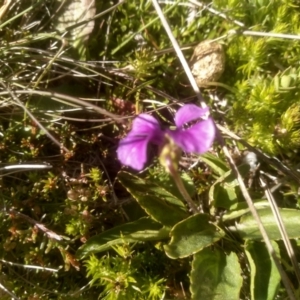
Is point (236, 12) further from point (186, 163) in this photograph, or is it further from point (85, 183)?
point (85, 183)

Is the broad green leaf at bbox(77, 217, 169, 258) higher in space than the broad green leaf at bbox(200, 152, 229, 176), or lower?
lower

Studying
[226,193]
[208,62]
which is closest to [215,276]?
[226,193]

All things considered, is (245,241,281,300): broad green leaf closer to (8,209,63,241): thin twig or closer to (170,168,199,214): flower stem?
(170,168,199,214): flower stem

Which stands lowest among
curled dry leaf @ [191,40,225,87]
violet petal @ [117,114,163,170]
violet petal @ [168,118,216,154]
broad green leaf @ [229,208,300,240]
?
broad green leaf @ [229,208,300,240]

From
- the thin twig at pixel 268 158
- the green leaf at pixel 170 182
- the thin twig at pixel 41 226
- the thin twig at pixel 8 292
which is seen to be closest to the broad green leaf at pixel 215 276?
the green leaf at pixel 170 182

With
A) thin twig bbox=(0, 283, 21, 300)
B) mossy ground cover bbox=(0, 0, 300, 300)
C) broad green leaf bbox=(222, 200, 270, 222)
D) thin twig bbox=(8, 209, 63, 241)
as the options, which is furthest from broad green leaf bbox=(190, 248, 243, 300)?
thin twig bbox=(0, 283, 21, 300)

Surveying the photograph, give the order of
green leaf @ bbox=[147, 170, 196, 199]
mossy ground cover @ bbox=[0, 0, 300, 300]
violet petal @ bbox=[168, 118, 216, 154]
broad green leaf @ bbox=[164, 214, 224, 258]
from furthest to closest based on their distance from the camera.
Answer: green leaf @ bbox=[147, 170, 196, 199], mossy ground cover @ bbox=[0, 0, 300, 300], broad green leaf @ bbox=[164, 214, 224, 258], violet petal @ bbox=[168, 118, 216, 154]

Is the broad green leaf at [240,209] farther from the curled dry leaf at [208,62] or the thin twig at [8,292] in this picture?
the thin twig at [8,292]

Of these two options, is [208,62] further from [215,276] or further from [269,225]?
[215,276]
